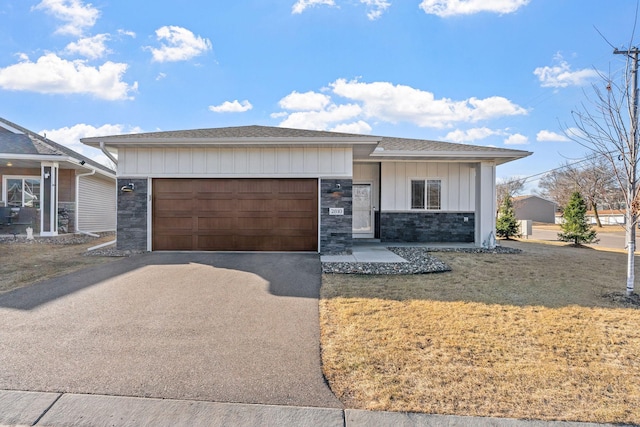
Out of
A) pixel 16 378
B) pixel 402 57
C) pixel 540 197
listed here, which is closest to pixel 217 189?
pixel 16 378

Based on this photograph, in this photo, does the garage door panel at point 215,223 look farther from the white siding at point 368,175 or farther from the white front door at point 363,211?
the white siding at point 368,175

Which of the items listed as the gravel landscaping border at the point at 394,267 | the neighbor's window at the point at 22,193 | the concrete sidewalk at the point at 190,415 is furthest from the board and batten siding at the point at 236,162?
the neighbor's window at the point at 22,193

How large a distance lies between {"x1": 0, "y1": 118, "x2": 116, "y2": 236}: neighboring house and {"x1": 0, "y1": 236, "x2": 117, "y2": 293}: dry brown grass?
7.37ft

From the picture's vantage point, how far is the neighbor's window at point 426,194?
12297 mm

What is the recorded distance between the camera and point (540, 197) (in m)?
51.9

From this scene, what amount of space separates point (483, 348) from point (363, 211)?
30.7 feet

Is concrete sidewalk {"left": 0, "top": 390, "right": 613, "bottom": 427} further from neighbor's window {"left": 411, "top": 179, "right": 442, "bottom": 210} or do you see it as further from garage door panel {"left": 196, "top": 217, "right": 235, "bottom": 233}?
neighbor's window {"left": 411, "top": 179, "right": 442, "bottom": 210}

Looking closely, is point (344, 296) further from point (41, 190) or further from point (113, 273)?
point (41, 190)

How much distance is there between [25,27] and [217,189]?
29.1 ft

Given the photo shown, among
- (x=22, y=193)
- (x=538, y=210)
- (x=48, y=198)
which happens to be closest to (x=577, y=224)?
(x=48, y=198)

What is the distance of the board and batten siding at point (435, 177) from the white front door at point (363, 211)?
2.02 feet

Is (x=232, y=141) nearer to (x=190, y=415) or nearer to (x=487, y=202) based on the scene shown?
(x=190, y=415)

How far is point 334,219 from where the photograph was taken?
30.6 ft

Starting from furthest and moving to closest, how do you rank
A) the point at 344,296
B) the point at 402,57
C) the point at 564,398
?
the point at 402,57
the point at 344,296
the point at 564,398
